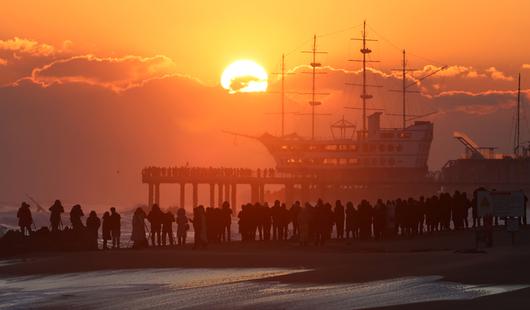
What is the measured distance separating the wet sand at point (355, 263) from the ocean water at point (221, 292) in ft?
0.60

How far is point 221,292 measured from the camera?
18141 mm

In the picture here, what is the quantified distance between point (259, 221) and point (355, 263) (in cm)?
1381

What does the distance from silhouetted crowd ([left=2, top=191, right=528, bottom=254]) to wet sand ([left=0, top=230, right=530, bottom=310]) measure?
1.01 m

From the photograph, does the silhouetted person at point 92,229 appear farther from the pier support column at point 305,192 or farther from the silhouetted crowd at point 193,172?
the pier support column at point 305,192

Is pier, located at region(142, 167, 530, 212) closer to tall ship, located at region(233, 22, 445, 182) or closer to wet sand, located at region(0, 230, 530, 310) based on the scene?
tall ship, located at region(233, 22, 445, 182)

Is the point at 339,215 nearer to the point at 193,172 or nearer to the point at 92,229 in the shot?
the point at 92,229

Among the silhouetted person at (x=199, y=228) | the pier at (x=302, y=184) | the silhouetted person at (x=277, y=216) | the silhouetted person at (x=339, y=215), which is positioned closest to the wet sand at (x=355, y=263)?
the silhouetted person at (x=199, y=228)

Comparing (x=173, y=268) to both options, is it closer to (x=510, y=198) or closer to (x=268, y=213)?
(x=510, y=198)

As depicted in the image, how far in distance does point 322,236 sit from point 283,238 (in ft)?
15.2

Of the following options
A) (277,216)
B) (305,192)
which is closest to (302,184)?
(305,192)

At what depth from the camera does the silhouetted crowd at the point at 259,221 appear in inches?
1330

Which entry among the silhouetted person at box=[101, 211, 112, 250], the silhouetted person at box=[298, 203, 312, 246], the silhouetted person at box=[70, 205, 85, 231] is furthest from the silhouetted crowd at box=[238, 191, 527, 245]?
the silhouetted person at box=[70, 205, 85, 231]

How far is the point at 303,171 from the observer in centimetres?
15962

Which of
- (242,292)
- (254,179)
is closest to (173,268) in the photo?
(242,292)
